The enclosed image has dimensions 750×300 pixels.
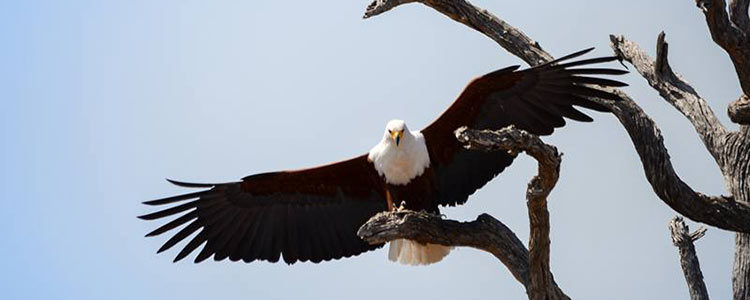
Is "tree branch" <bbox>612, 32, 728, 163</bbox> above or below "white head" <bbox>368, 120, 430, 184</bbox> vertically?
above

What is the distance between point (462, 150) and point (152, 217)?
2.51 m

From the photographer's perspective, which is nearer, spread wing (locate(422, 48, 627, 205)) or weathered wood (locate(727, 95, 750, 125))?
weathered wood (locate(727, 95, 750, 125))

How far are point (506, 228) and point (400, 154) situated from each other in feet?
4.14

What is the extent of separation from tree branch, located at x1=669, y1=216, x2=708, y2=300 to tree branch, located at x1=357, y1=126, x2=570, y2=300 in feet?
6.13

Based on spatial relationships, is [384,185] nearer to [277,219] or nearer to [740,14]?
[277,219]

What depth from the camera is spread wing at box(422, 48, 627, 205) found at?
28.9 feet

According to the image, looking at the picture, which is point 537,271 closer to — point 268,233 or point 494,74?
point 494,74

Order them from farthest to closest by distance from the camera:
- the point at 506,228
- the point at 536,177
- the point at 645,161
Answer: the point at 645,161, the point at 506,228, the point at 536,177

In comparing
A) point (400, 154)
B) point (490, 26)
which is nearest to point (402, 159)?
point (400, 154)

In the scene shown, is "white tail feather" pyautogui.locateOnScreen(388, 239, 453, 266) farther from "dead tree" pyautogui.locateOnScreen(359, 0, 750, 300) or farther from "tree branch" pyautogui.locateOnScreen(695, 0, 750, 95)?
"tree branch" pyautogui.locateOnScreen(695, 0, 750, 95)

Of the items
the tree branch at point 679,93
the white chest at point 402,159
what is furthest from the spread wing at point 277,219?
the tree branch at point 679,93

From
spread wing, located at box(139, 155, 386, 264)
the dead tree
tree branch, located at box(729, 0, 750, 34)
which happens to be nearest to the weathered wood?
the dead tree

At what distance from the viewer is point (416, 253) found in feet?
31.3

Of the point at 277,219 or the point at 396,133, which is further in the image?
the point at 277,219
